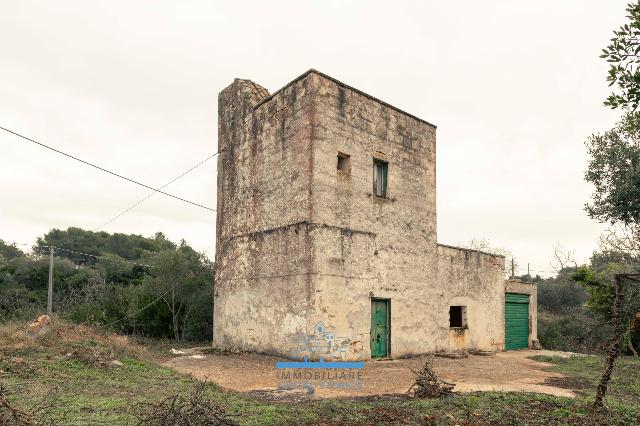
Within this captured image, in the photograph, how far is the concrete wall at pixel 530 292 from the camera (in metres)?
18.6

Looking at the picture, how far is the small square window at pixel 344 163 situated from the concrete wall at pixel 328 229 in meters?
0.13

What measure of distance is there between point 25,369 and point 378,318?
840 centimetres

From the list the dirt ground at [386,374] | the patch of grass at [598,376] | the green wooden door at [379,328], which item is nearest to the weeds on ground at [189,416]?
the dirt ground at [386,374]

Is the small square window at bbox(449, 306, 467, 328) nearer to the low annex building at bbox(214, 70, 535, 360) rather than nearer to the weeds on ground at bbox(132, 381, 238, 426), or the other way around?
the low annex building at bbox(214, 70, 535, 360)

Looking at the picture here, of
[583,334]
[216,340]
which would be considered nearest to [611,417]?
[216,340]

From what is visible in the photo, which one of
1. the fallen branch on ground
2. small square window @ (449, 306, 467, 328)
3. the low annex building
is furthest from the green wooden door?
the fallen branch on ground

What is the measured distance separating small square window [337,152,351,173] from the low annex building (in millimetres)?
41

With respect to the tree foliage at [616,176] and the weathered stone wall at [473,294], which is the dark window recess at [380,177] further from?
the tree foliage at [616,176]

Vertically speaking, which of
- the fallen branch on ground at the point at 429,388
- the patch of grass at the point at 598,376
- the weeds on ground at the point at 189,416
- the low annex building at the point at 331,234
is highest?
the low annex building at the point at 331,234

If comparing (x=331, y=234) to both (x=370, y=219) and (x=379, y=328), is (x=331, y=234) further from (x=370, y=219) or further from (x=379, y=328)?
(x=379, y=328)

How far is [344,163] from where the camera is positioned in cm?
1328

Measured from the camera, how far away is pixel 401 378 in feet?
32.5

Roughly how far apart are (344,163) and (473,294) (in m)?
7.17

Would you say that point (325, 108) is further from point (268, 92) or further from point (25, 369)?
point (25, 369)
